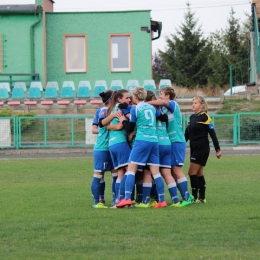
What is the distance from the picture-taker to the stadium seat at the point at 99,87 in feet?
122

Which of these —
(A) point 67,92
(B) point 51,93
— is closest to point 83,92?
(A) point 67,92

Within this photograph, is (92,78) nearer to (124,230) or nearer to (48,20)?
(48,20)

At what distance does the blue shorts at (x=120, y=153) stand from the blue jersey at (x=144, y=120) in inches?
12.3

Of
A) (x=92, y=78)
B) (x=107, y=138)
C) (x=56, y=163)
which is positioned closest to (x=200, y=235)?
(x=107, y=138)

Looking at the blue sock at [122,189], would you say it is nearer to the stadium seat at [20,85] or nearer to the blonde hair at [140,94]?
the blonde hair at [140,94]

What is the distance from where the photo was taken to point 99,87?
3744 cm

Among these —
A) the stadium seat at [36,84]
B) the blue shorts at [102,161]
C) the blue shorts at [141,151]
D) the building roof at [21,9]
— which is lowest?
the blue shorts at [102,161]

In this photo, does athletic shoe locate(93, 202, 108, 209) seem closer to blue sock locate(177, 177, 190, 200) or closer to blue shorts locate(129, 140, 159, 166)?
blue shorts locate(129, 140, 159, 166)

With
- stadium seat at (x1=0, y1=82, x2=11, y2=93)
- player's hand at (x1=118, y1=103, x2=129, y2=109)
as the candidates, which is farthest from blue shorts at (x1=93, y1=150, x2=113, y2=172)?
stadium seat at (x1=0, y1=82, x2=11, y2=93)

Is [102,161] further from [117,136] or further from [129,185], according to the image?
[129,185]

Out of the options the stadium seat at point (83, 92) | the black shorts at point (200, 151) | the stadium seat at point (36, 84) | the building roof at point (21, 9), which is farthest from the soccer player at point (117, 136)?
the building roof at point (21, 9)

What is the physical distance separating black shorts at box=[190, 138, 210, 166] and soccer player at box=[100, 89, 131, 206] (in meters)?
1.09

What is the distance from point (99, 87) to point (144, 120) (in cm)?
2671

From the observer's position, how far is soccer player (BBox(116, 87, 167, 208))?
427 inches
